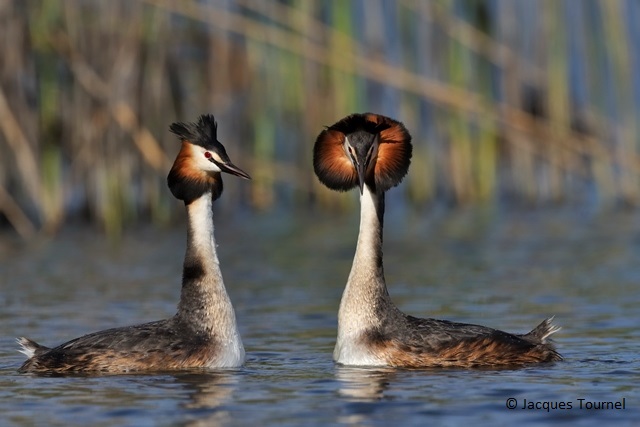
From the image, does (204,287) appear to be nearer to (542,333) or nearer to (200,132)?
(200,132)

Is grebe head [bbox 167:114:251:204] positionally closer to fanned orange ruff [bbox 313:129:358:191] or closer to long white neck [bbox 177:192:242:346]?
long white neck [bbox 177:192:242:346]

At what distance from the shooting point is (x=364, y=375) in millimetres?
10188

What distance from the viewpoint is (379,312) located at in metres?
10.9

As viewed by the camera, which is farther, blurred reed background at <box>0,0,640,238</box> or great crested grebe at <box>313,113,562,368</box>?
blurred reed background at <box>0,0,640,238</box>

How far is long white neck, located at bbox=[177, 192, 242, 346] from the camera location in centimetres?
1088

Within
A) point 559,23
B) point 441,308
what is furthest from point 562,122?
point 441,308

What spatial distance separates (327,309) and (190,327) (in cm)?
388

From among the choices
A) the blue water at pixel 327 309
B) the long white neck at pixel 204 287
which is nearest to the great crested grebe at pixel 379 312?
the blue water at pixel 327 309

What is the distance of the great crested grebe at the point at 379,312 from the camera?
1055 cm

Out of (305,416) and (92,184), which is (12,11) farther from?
(305,416)

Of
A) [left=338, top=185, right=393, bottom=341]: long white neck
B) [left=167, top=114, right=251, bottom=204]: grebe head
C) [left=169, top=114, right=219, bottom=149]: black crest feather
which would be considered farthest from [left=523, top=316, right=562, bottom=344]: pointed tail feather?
[left=169, top=114, right=219, bottom=149]: black crest feather

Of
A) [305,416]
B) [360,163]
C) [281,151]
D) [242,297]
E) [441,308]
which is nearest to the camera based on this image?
[305,416]

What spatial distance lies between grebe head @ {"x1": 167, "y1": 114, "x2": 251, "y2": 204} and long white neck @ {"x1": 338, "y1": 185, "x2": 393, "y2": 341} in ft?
3.20

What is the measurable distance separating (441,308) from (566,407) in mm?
5821
